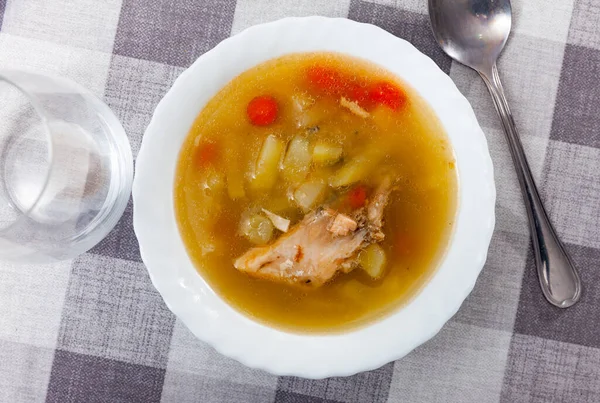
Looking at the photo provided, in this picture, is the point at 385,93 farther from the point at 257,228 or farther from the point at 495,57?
the point at 257,228

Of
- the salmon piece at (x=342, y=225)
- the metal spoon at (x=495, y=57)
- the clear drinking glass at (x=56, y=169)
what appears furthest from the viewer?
the metal spoon at (x=495, y=57)

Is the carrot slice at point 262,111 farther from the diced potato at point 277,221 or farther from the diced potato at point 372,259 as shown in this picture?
the diced potato at point 372,259

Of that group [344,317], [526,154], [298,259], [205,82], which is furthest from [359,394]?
[205,82]

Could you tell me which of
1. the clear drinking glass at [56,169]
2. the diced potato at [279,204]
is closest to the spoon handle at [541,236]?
the diced potato at [279,204]

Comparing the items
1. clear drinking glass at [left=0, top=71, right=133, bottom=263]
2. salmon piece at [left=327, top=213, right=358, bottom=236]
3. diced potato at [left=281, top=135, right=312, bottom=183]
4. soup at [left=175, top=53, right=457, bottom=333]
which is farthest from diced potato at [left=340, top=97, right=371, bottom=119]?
clear drinking glass at [left=0, top=71, right=133, bottom=263]

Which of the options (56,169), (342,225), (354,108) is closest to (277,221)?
(342,225)

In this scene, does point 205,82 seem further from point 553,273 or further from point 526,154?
point 553,273

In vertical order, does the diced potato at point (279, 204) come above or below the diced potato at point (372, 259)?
above

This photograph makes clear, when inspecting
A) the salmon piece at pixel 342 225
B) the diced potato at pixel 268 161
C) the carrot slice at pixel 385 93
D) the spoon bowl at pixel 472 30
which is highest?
the spoon bowl at pixel 472 30
